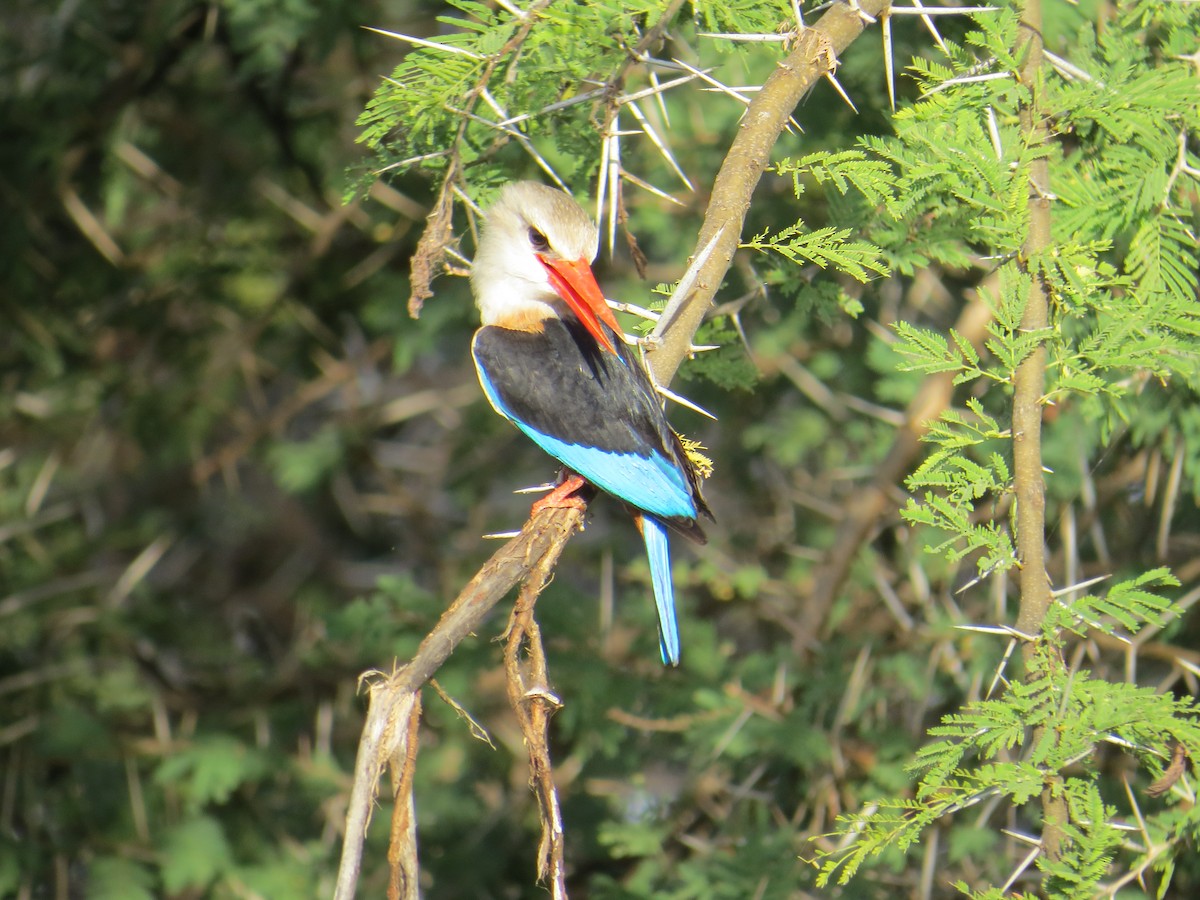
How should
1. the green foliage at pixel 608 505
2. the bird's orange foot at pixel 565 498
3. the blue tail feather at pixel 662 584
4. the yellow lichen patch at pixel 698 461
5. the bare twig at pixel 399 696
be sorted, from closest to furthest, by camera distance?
the bare twig at pixel 399 696 < the green foliage at pixel 608 505 < the bird's orange foot at pixel 565 498 < the yellow lichen patch at pixel 698 461 < the blue tail feather at pixel 662 584

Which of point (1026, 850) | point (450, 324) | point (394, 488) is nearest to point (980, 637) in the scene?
point (1026, 850)

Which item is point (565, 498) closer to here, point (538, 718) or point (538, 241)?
point (538, 241)

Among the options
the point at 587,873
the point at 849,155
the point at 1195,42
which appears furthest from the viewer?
the point at 587,873

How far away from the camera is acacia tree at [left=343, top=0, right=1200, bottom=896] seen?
184 centimetres

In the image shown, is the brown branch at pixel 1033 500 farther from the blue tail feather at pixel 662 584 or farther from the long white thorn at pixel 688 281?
the blue tail feather at pixel 662 584

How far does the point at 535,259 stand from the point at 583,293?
431 mm

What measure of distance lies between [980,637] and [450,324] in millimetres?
1955

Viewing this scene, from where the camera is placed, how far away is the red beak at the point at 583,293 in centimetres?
249

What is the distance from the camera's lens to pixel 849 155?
80.3 inches

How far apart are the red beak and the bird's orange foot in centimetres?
31

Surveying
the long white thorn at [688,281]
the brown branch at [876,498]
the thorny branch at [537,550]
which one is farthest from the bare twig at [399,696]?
the brown branch at [876,498]

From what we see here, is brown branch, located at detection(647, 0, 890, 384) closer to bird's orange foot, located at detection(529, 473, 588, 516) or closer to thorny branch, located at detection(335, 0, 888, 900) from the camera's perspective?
thorny branch, located at detection(335, 0, 888, 900)

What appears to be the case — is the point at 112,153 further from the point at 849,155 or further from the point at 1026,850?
the point at 1026,850

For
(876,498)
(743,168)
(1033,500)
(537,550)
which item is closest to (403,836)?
(537,550)
